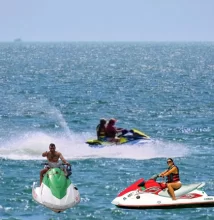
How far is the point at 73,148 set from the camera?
49.5 m

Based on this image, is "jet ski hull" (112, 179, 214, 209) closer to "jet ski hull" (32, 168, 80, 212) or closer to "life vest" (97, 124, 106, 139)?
"jet ski hull" (32, 168, 80, 212)

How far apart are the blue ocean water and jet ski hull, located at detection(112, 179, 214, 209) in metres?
0.43

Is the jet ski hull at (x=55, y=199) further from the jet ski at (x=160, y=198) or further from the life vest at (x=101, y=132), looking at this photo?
the life vest at (x=101, y=132)

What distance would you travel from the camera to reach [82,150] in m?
48.7

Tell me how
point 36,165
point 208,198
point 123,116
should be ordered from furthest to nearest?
point 123,116 < point 36,165 < point 208,198

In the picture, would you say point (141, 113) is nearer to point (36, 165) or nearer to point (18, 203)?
point (36, 165)

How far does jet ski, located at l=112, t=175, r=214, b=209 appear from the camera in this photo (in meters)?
34.3

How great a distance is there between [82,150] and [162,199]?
14.8 meters

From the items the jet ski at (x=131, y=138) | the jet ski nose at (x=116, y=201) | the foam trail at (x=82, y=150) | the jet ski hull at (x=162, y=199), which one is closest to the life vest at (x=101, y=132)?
the jet ski at (x=131, y=138)

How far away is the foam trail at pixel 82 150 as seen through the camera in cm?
4697

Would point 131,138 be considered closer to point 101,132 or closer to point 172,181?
point 101,132

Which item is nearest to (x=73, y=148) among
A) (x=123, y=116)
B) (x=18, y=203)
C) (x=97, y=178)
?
(x=97, y=178)

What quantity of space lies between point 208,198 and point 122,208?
11.4 feet

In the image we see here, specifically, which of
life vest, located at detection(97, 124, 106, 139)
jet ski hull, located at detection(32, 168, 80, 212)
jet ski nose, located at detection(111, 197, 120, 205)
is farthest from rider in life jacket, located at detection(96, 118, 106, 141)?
jet ski hull, located at detection(32, 168, 80, 212)
